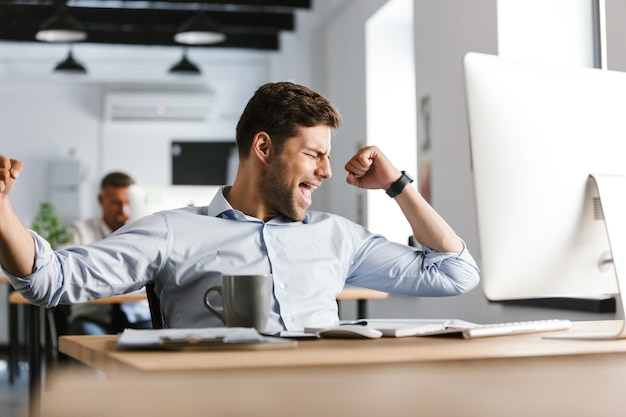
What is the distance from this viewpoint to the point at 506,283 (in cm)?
142

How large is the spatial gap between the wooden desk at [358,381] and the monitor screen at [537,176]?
0.48 feet

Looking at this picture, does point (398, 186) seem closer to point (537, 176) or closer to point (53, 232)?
point (537, 176)

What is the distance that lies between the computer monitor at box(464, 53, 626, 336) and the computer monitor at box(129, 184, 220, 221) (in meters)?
2.43

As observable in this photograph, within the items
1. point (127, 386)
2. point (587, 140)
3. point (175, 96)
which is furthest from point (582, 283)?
point (175, 96)

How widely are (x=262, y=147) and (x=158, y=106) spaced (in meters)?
8.37

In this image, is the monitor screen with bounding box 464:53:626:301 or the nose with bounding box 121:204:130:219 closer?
the monitor screen with bounding box 464:53:626:301

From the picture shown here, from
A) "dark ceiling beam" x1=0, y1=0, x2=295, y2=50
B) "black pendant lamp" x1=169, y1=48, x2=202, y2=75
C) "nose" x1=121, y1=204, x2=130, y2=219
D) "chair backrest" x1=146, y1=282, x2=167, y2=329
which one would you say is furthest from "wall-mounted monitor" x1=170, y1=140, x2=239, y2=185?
"chair backrest" x1=146, y1=282, x2=167, y2=329

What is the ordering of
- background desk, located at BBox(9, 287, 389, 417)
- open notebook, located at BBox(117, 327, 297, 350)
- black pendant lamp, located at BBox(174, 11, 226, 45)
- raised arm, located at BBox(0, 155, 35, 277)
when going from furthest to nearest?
black pendant lamp, located at BBox(174, 11, 226, 45), background desk, located at BBox(9, 287, 389, 417), raised arm, located at BBox(0, 155, 35, 277), open notebook, located at BBox(117, 327, 297, 350)

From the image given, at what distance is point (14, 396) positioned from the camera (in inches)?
210

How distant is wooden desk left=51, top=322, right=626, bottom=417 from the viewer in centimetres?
82

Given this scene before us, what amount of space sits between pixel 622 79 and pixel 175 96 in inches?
352

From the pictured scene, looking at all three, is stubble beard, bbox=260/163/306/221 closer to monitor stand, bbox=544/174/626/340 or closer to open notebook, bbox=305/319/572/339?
open notebook, bbox=305/319/572/339

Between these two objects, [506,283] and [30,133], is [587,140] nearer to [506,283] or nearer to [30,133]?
[506,283]

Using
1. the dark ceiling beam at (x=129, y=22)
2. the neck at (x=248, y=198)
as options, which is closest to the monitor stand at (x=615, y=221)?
the neck at (x=248, y=198)
